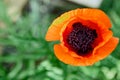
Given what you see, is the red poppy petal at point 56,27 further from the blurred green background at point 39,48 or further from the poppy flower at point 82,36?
the blurred green background at point 39,48

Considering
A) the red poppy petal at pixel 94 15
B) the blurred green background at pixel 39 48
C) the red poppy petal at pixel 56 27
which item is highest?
the red poppy petal at pixel 94 15

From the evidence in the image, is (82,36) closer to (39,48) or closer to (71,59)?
(71,59)

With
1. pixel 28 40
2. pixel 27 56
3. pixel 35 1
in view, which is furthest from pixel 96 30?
pixel 35 1

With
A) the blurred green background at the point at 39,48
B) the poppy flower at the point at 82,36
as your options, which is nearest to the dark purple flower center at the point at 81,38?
the poppy flower at the point at 82,36

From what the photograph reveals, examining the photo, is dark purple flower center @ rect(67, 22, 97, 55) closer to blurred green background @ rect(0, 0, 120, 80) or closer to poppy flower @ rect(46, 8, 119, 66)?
poppy flower @ rect(46, 8, 119, 66)

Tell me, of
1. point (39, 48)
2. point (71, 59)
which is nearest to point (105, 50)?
point (71, 59)

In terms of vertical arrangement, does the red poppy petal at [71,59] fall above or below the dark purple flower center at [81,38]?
below
